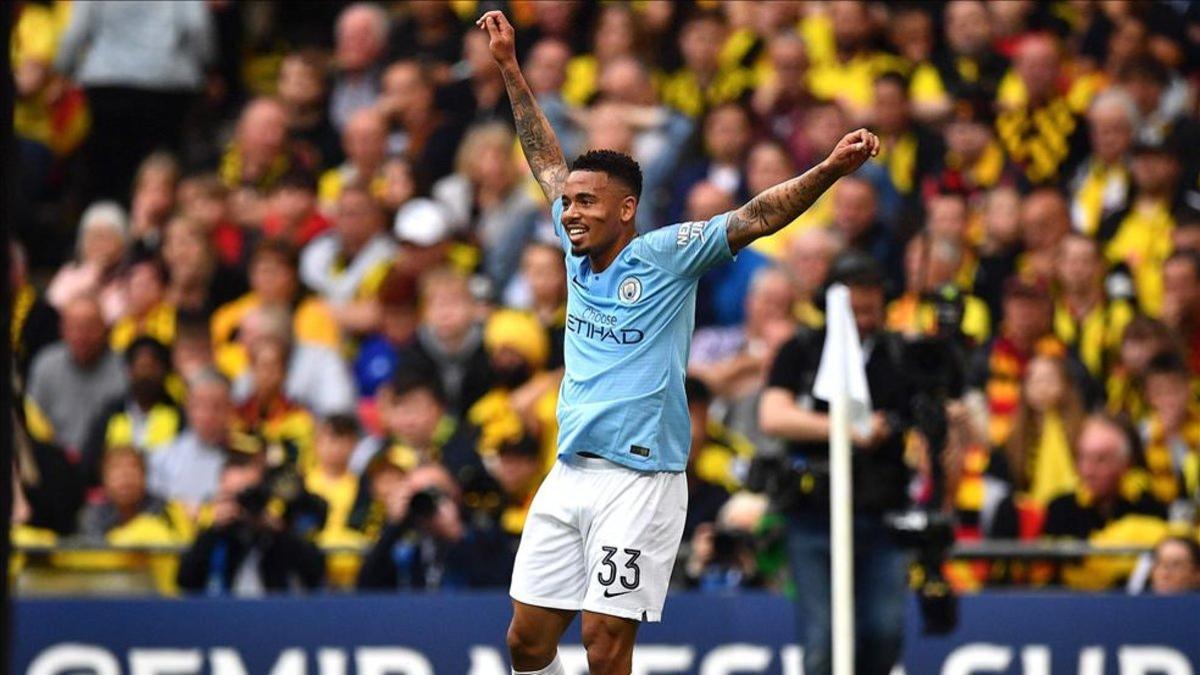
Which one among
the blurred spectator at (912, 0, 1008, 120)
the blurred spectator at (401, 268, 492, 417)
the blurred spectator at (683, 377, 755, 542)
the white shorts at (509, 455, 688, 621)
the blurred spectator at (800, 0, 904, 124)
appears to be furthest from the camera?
the blurred spectator at (800, 0, 904, 124)

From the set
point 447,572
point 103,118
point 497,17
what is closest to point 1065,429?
point 447,572

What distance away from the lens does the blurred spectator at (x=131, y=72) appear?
53.9 ft

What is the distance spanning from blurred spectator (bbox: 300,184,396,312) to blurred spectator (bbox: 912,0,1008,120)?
335 cm

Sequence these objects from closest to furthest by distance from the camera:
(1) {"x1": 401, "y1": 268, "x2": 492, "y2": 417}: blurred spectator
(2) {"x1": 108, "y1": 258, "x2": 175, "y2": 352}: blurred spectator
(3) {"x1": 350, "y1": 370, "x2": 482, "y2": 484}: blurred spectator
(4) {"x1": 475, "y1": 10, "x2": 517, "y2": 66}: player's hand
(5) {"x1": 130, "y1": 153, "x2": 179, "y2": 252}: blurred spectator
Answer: (4) {"x1": 475, "y1": 10, "x2": 517, "y2": 66}: player's hand < (3) {"x1": 350, "y1": 370, "x2": 482, "y2": 484}: blurred spectator < (1) {"x1": 401, "y1": 268, "x2": 492, "y2": 417}: blurred spectator < (2) {"x1": 108, "y1": 258, "x2": 175, "y2": 352}: blurred spectator < (5) {"x1": 130, "y1": 153, "x2": 179, "y2": 252}: blurred spectator

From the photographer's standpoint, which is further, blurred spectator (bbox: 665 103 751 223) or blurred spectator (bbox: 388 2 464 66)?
blurred spectator (bbox: 388 2 464 66)

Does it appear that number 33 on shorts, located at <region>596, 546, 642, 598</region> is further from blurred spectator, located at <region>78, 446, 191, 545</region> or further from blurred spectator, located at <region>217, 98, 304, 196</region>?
blurred spectator, located at <region>217, 98, 304, 196</region>

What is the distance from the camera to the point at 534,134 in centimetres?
904

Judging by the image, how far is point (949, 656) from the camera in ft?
37.7

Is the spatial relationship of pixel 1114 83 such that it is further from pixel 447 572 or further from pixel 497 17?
pixel 497 17

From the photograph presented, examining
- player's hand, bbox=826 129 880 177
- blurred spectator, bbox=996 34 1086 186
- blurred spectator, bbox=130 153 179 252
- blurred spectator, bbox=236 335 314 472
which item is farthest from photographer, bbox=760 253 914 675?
blurred spectator, bbox=130 153 179 252

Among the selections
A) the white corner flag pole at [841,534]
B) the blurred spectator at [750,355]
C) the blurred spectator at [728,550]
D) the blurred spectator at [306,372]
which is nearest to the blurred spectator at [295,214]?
the blurred spectator at [306,372]

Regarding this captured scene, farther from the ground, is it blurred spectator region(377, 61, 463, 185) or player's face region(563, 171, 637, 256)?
blurred spectator region(377, 61, 463, 185)

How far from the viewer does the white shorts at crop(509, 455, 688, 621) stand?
8.51 metres

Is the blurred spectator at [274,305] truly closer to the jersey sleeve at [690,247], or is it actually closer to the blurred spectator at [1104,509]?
the blurred spectator at [1104,509]
